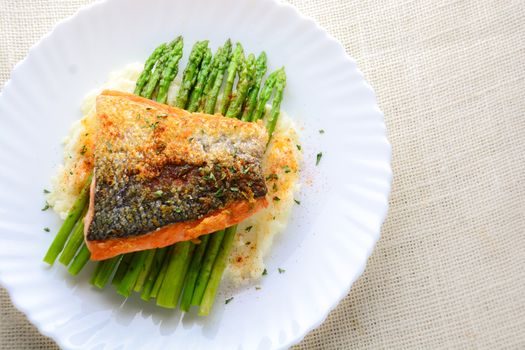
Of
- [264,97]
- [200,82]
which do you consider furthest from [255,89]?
[200,82]

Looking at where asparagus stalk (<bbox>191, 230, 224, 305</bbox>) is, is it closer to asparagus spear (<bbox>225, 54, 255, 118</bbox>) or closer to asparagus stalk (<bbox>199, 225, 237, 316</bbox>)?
asparagus stalk (<bbox>199, 225, 237, 316</bbox>)

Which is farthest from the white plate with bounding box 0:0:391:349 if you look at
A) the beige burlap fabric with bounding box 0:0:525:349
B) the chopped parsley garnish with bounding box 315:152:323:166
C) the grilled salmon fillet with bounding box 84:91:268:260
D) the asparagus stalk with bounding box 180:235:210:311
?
the grilled salmon fillet with bounding box 84:91:268:260

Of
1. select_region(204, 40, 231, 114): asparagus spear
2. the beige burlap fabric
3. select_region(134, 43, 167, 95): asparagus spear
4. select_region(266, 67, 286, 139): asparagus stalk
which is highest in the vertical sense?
select_region(134, 43, 167, 95): asparagus spear

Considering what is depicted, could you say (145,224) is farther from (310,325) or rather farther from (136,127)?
(310,325)

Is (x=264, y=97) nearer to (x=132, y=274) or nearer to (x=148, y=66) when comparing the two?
(x=148, y=66)

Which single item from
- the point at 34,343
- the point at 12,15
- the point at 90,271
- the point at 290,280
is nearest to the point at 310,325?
the point at 290,280

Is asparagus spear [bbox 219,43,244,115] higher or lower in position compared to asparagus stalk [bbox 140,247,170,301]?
higher
